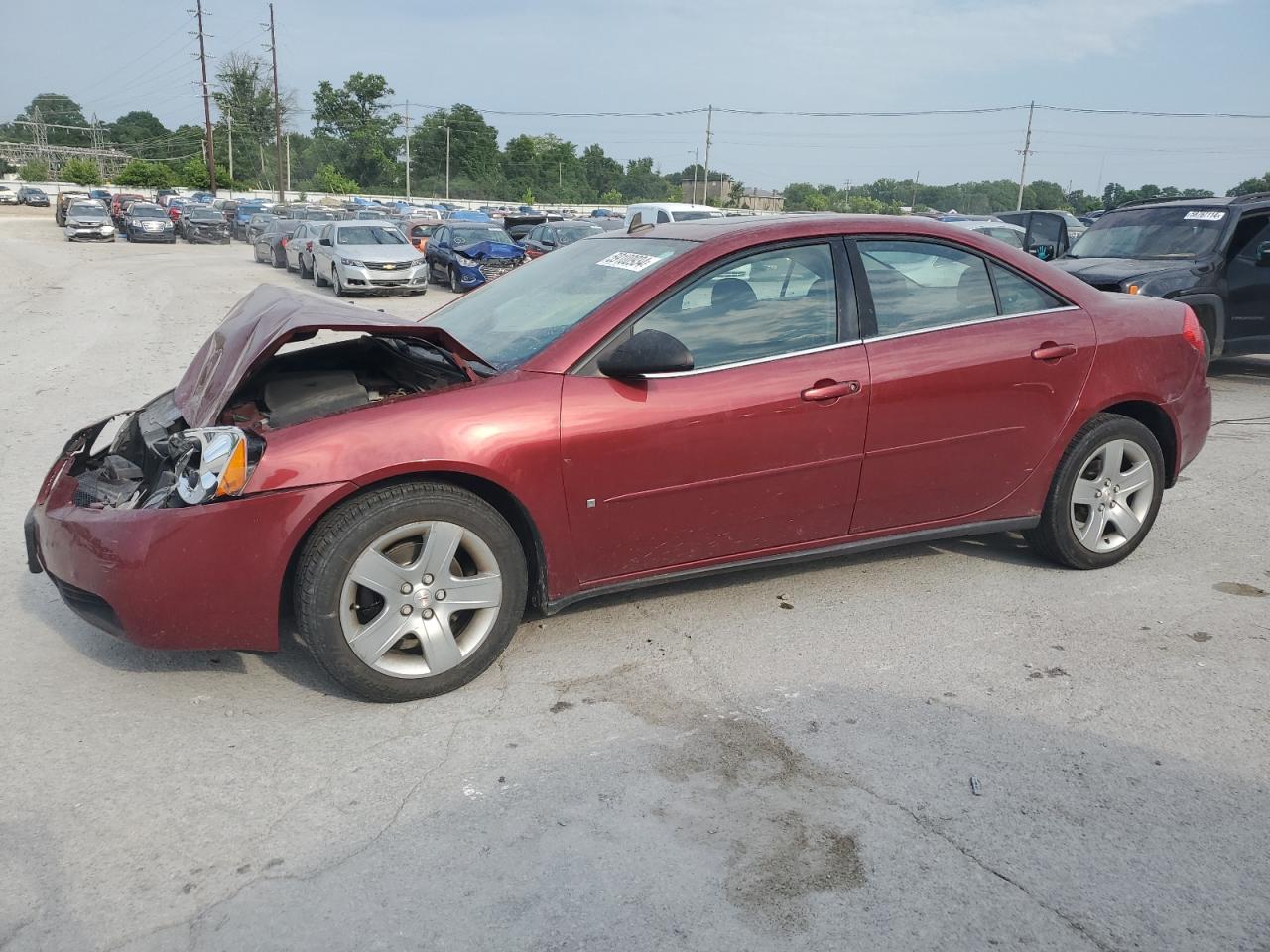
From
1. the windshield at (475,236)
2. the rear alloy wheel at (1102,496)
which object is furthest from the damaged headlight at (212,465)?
the windshield at (475,236)

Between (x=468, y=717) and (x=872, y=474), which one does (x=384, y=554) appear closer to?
(x=468, y=717)

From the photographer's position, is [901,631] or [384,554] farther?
[901,631]

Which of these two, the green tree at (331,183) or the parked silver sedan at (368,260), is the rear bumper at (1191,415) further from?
the green tree at (331,183)

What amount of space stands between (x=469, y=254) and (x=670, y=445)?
1911cm

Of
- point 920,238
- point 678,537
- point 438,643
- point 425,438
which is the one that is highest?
point 920,238

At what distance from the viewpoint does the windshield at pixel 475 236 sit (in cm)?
2220

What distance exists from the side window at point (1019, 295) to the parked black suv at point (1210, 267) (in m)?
5.31

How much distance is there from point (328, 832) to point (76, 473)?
2.04 metres

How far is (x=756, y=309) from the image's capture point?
3936 millimetres

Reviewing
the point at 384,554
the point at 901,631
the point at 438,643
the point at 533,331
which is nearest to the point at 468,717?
the point at 438,643

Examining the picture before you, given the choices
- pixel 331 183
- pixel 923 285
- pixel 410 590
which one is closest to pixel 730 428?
pixel 923 285

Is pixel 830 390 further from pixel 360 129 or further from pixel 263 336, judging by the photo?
pixel 360 129

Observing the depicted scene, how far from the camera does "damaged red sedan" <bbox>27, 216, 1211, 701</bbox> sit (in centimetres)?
327

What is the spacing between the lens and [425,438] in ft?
10.9
